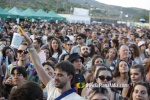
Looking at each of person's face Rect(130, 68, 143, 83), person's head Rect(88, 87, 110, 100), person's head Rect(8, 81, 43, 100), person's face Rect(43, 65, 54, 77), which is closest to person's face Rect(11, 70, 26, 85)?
person's face Rect(43, 65, 54, 77)

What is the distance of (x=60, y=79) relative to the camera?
405cm

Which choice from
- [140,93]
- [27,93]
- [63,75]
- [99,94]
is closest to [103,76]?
[140,93]

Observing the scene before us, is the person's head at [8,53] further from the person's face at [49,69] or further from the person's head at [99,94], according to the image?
the person's head at [99,94]

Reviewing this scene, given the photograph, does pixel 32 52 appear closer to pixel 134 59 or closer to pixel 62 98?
pixel 62 98

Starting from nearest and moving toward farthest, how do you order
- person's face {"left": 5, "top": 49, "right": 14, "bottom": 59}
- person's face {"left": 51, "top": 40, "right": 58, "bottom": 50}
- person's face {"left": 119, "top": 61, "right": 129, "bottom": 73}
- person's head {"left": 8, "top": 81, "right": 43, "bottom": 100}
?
Result: person's head {"left": 8, "top": 81, "right": 43, "bottom": 100} → person's face {"left": 119, "top": 61, "right": 129, "bottom": 73} → person's face {"left": 5, "top": 49, "right": 14, "bottom": 59} → person's face {"left": 51, "top": 40, "right": 58, "bottom": 50}

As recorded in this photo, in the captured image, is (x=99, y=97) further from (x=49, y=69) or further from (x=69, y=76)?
(x=49, y=69)

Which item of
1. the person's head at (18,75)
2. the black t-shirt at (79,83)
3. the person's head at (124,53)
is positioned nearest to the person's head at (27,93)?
the person's head at (18,75)

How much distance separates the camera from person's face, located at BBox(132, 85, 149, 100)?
471 centimetres

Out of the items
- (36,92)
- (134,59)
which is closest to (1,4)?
(134,59)

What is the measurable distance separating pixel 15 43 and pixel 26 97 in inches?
121

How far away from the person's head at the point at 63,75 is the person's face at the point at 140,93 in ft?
3.62

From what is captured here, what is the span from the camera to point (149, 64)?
6.52m

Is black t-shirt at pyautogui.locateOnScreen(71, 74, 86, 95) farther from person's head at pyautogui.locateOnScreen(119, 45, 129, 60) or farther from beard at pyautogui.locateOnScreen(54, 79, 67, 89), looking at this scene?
person's head at pyautogui.locateOnScreen(119, 45, 129, 60)

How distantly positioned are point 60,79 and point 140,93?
134cm
